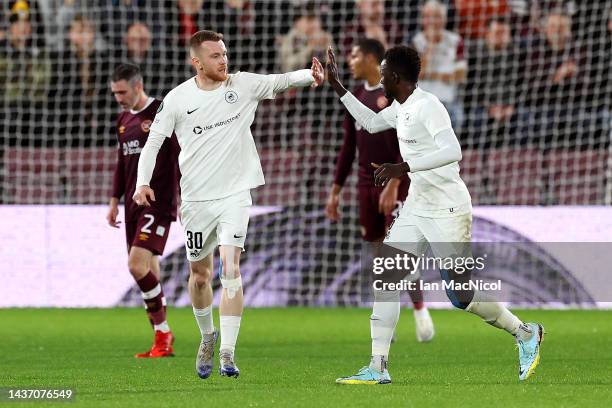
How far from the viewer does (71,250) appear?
1377 centimetres

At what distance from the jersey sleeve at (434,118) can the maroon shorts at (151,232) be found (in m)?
3.02

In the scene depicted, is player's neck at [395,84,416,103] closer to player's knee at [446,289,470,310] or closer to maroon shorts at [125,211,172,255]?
player's knee at [446,289,470,310]

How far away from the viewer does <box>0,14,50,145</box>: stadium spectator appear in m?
14.9

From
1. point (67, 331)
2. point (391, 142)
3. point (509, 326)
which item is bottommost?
point (67, 331)

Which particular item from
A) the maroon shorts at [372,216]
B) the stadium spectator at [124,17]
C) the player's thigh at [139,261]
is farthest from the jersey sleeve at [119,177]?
the stadium spectator at [124,17]

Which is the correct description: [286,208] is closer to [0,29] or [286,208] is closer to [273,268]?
[273,268]

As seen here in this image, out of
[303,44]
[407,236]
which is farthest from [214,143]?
[303,44]

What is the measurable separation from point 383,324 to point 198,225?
137 cm

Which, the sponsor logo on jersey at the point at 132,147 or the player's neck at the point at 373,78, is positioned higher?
the player's neck at the point at 373,78

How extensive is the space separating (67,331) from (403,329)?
3.06 meters

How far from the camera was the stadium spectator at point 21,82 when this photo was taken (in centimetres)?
1495

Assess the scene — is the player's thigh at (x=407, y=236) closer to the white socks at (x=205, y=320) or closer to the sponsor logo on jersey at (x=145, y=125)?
the white socks at (x=205, y=320)

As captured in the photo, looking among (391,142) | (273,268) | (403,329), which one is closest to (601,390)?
(391,142)

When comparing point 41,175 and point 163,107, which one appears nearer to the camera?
point 163,107
